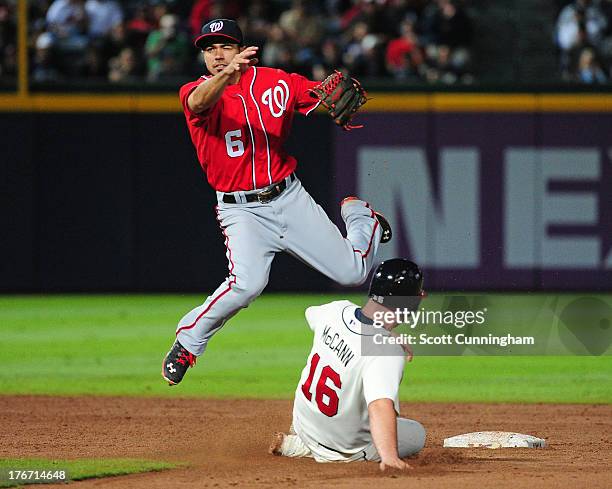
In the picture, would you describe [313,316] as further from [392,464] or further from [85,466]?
[85,466]

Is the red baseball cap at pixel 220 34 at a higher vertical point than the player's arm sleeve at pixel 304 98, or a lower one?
higher

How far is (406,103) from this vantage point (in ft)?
46.5

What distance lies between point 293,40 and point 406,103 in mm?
1634

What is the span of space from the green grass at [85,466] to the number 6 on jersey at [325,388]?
3.02 feet

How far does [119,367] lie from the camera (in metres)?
9.94

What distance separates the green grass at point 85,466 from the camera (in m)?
5.73

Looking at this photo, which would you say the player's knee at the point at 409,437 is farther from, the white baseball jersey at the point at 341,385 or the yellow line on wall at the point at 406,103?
the yellow line on wall at the point at 406,103

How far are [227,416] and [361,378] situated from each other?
8.31ft

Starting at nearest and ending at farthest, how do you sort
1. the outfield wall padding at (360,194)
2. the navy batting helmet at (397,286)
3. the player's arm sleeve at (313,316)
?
the navy batting helmet at (397,286)
the player's arm sleeve at (313,316)
the outfield wall padding at (360,194)

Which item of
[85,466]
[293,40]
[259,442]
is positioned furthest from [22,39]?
[85,466]

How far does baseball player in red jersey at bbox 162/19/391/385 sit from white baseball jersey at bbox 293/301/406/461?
0.97 meters

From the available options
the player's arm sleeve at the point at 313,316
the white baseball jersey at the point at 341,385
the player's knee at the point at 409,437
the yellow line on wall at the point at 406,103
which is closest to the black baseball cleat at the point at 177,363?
the white baseball jersey at the point at 341,385

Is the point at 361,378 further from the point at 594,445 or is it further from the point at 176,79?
the point at 176,79

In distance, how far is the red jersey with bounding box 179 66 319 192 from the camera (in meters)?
6.66
